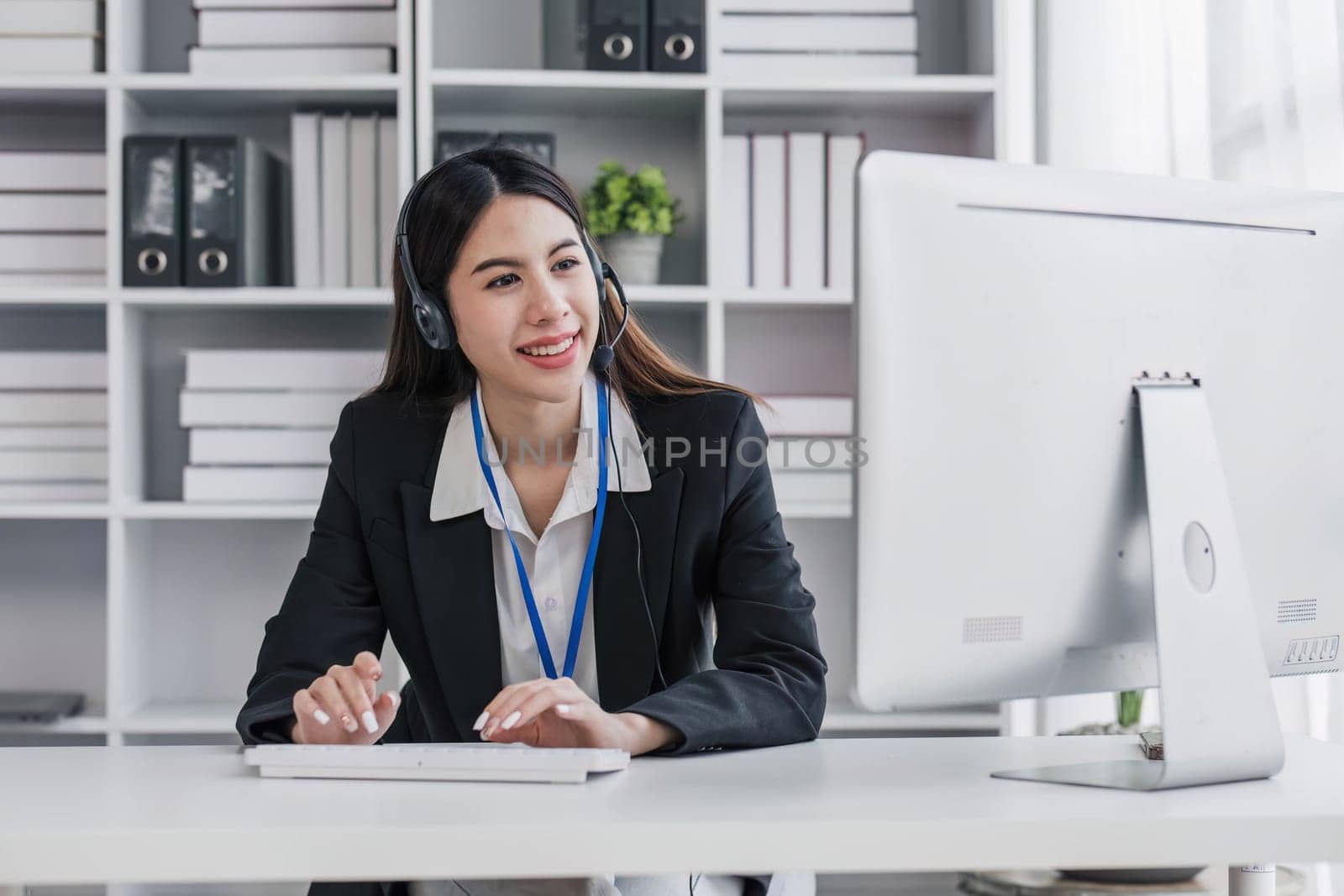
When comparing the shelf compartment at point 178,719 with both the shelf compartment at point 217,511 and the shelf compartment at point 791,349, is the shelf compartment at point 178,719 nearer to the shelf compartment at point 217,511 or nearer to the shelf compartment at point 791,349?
the shelf compartment at point 217,511

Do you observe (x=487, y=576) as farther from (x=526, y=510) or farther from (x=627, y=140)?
(x=627, y=140)

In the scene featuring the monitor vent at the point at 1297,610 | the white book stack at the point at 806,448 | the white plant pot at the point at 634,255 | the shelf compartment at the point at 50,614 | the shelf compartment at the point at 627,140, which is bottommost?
the shelf compartment at the point at 50,614

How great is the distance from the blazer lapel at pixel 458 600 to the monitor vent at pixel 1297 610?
0.79 metres

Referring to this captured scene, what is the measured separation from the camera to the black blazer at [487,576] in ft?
4.45

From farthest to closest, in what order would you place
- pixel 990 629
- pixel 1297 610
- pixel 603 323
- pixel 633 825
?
pixel 603 323
pixel 1297 610
pixel 990 629
pixel 633 825

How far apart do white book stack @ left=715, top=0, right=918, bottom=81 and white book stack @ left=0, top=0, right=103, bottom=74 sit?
120 centimetres

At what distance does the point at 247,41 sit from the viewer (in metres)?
2.36

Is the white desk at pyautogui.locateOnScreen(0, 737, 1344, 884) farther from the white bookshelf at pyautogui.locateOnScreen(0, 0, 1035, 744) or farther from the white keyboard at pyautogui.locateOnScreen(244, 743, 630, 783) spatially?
the white bookshelf at pyautogui.locateOnScreen(0, 0, 1035, 744)

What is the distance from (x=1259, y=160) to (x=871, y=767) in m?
1.31

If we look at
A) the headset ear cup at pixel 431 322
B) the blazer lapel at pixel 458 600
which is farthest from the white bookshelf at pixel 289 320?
the blazer lapel at pixel 458 600

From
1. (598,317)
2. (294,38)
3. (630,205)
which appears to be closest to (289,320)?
(294,38)

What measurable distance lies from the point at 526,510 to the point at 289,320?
134cm

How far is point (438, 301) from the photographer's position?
4.99ft

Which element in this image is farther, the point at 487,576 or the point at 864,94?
the point at 864,94
